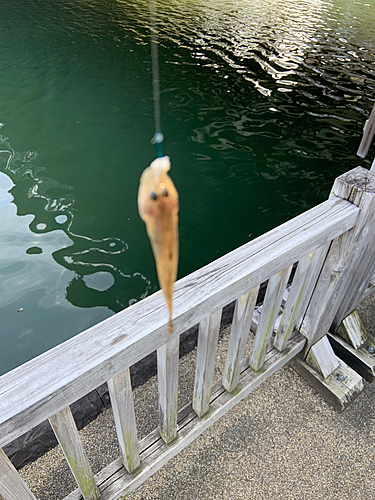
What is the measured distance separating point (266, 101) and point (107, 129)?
3.89 m

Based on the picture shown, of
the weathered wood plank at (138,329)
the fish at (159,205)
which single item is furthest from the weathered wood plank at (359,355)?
the fish at (159,205)

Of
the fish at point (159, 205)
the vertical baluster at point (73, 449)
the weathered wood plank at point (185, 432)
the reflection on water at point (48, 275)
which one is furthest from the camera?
the reflection on water at point (48, 275)

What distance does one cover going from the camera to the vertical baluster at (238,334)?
1.60m

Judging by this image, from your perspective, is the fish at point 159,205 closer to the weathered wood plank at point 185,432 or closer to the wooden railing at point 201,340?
the wooden railing at point 201,340

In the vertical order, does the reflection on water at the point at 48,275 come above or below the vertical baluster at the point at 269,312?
below

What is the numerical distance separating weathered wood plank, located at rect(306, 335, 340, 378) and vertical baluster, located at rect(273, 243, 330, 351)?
0.21 metres

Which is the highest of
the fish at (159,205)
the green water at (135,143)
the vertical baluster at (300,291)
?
the fish at (159,205)

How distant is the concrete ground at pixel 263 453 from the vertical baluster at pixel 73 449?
606 mm

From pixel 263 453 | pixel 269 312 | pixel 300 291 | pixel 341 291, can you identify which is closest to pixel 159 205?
pixel 269 312

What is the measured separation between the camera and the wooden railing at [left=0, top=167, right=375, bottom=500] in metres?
1.05

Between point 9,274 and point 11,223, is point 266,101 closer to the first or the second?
point 11,223

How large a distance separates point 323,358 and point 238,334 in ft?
3.35

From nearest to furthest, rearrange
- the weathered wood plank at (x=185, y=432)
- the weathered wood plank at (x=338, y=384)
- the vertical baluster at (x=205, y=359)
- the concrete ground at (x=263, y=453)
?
the vertical baluster at (x=205, y=359) → the weathered wood plank at (x=185, y=432) → the concrete ground at (x=263, y=453) → the weathered wood plank at (x=338, y=384)

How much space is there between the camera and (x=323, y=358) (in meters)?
2.41
